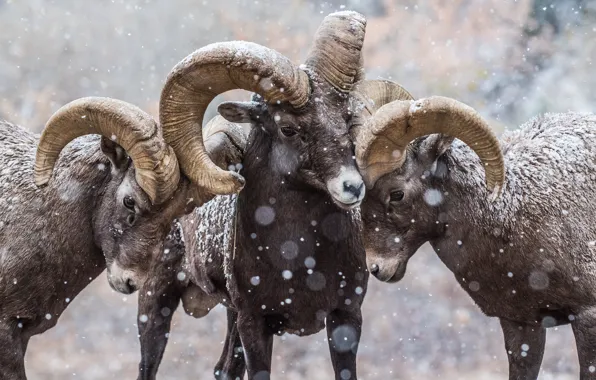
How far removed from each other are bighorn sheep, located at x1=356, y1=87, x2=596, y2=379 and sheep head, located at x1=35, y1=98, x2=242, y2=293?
1.01 m

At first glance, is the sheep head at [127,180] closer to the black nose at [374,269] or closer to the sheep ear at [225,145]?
the sheep ear at [225,145]

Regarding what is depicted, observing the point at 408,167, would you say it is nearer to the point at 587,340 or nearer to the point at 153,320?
the point at 587,340

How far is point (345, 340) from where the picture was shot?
7336mm

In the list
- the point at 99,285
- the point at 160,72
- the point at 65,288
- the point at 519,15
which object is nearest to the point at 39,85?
the point at 160,72

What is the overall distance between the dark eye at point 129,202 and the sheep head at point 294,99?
419mm

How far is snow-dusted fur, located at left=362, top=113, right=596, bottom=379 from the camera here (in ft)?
22.2

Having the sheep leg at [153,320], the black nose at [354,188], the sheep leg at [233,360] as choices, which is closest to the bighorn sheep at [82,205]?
the black nose at [354,188]

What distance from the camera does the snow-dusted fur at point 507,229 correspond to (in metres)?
6.75

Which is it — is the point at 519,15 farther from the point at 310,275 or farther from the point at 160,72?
the point at 310,275

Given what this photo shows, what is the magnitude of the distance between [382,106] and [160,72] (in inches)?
484

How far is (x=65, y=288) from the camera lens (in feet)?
23.3

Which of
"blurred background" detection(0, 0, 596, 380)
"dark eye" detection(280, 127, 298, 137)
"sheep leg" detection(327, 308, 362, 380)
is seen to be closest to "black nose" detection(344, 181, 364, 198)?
"dark eye" detection(280, 127, 298, 137)

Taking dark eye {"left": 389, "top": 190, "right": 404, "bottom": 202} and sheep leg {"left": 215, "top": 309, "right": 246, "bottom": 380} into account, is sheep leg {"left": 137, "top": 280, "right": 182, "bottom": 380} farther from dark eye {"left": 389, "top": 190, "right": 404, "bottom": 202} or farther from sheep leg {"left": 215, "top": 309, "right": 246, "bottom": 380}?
dark eye {"left": 389, "top": 190, "right": 404, "bottom": 202}

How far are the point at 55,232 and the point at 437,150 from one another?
8.49ft
